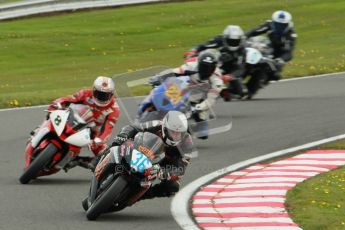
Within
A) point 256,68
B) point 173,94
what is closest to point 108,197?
point 173,94

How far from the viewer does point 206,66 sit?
15.6 m

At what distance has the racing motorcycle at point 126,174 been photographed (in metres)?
10.2

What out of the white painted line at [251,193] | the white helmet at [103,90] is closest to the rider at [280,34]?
the white helmet at [103,90]

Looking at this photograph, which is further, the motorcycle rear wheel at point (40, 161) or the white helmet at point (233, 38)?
the white helmet at point (233, 38)

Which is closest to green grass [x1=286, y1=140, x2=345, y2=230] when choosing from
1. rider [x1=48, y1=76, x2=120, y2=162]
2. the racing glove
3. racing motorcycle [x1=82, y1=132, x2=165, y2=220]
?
racing motorcycle [x1=82, y1=132, x2=165, y2=220]

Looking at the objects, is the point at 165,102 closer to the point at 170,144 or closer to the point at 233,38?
the point at 170,144

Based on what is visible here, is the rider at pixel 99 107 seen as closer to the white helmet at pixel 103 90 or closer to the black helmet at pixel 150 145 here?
the white helmet at pixel 103 90

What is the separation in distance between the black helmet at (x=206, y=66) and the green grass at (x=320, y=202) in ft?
9.93

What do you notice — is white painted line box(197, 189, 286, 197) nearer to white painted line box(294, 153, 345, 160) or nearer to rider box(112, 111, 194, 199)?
rider box(112, 111, 194, 199)

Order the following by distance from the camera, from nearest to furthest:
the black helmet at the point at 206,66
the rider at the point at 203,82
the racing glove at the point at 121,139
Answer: the racing glove at the point at 121,139, the rider at the point at 203,82, the black helmet at the point at 206,66

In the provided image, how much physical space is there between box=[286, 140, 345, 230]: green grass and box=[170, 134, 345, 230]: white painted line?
41.1 inches

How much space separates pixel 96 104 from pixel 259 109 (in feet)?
23.1

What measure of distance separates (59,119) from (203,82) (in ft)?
11.3

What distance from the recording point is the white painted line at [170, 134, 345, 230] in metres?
10.7
